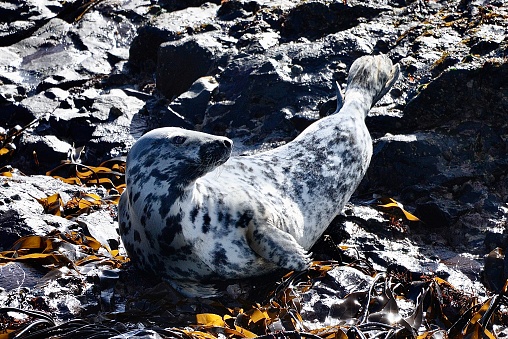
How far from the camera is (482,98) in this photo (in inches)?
278

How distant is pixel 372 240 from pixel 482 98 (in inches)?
74.2

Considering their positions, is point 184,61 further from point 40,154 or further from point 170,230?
point 170,230

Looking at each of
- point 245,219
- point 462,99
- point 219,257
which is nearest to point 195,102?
point 462,99

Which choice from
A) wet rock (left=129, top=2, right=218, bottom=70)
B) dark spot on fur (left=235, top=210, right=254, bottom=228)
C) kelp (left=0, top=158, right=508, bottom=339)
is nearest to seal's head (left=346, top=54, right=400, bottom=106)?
kelp (left=0, top=158, right=508, bottom=339)

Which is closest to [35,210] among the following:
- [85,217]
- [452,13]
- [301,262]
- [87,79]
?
[85,217]

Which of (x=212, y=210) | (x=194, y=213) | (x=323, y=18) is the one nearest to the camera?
(x=194, y=213)

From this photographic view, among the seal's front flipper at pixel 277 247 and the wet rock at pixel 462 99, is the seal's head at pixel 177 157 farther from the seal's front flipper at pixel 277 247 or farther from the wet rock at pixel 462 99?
the wet rock at pixel 462 99

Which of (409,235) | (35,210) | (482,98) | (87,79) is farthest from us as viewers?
(87,79)

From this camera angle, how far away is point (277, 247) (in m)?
5.07

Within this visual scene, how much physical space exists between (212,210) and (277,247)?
18.0 inches

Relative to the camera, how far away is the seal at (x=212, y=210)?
4918 millimetres

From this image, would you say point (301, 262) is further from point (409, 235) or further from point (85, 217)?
point (85, 217)

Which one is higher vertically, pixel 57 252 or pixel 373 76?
pixel 373 76

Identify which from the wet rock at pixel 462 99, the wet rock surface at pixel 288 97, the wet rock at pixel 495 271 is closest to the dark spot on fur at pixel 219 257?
the wet rock surface at pixel 288 97
